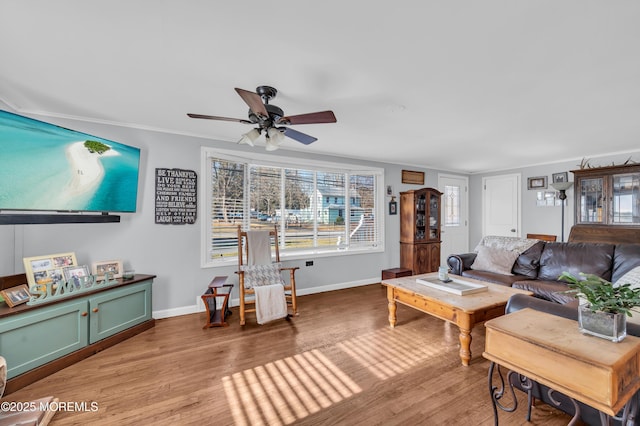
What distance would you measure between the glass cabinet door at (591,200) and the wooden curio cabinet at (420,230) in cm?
216

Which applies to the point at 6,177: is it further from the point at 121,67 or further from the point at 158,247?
the point at 158,247

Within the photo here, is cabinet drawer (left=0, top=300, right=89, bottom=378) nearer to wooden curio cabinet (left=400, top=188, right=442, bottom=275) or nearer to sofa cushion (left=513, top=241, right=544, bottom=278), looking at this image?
wooden curio cabinet (left=400, top=188, right=442, bottom=275)

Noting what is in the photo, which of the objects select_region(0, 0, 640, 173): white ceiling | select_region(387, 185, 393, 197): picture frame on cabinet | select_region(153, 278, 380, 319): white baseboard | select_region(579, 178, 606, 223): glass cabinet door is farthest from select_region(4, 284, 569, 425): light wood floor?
select_region(579, 178, 606, 223): glass cabinet door

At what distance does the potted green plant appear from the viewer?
3.72 ft

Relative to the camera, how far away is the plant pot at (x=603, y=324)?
1136mm

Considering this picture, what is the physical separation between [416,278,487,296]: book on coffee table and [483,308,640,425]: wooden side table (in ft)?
4.13

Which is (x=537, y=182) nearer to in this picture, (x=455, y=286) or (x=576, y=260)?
(x=576, y=260)

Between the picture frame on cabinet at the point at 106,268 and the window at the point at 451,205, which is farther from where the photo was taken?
the window at the point at 451,205

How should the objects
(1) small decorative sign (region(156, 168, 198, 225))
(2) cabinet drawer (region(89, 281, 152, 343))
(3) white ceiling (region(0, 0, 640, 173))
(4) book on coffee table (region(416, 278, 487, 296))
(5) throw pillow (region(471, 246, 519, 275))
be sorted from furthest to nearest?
(5) throw pillow (region(471, 246, 519, 275)) < (1) small decorative sign (region(156, 168, 198, 225)) < (4) book on coffee table (region(416, 278, 487, 296)) < (2) cabinet drawer (region(89, 281, 152, 343)) < (3) white ceiling (region(0, 0, 640, 173))

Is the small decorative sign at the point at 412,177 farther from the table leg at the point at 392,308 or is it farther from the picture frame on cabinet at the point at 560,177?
the table leg at the point at 392,308

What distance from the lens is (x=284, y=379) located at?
2.08 m

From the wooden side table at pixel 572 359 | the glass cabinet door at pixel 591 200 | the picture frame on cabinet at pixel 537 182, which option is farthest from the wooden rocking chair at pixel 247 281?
the picture frame on cabinet at pixel 537 182

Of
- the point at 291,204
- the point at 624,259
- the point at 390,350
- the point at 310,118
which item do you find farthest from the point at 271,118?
the point at 624,259

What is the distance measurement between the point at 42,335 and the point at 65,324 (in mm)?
153
